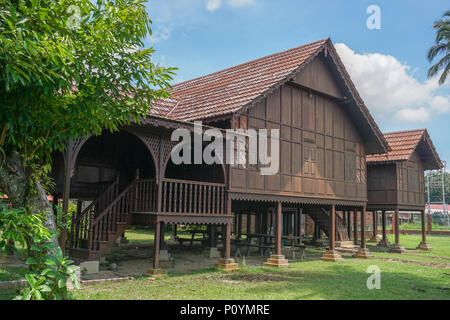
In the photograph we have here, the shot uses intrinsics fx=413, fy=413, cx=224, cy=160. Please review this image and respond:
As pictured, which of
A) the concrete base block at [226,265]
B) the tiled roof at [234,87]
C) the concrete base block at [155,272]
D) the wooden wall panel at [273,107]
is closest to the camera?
the concrete base block at [155,272]

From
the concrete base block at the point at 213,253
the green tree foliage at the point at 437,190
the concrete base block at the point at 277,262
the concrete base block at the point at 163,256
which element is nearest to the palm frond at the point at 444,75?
the concrete base block at the point at 277,262

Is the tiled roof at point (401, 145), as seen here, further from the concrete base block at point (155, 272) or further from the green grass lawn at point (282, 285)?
the concrete base block at point (155, 272)

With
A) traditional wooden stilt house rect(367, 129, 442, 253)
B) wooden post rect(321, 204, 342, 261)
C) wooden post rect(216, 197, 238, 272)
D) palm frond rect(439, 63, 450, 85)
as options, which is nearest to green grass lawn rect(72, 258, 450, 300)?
wooden post rect(216, 197, 238, 272)

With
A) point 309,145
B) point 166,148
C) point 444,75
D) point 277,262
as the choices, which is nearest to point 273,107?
point 309,145

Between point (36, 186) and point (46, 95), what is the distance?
1599 mm

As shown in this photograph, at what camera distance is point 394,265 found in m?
15.7

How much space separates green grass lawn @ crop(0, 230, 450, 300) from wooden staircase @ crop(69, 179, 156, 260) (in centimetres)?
138

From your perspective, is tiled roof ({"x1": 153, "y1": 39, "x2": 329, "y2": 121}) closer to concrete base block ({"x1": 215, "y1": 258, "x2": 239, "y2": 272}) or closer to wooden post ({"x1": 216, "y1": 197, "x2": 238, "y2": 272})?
wooden post ({"x1": 216, "y1": 197, "x2": 238, "y2": 272})

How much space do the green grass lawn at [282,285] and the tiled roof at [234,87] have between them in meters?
5.11

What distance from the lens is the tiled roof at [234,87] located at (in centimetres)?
1386

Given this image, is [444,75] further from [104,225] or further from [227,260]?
[104,225]
